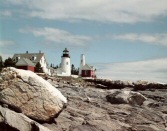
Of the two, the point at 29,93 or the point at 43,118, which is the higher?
the point at 29,93

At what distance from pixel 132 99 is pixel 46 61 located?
225 feet

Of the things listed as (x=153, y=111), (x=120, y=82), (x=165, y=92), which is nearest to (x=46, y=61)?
(x=120, y=82)

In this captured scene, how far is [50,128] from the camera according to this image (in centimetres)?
1318

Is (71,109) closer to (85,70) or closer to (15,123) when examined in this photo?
(15,123)

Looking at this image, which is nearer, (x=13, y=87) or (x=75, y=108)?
(x=13, y=87)

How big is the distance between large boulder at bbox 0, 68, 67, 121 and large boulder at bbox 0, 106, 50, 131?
2.02 ft

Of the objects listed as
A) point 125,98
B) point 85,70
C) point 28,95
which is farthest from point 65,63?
point 28,95

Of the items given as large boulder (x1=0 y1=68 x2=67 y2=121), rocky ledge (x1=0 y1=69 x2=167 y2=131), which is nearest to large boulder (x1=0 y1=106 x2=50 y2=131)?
rocky ledge (x1=0 y1=69 x2=167 y2=131)

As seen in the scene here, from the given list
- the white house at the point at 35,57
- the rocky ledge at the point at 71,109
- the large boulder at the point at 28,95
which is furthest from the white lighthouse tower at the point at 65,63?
the large boulder at the point at 28,95

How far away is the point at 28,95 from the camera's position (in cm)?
1308

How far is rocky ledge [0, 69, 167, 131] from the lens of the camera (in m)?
12.9

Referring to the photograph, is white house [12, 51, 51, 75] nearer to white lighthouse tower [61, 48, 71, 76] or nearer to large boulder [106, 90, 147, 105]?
white lighthouse tower [61, 48, 71, 76]

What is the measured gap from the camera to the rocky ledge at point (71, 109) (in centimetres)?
1290

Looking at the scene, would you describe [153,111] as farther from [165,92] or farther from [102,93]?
[165,92]
